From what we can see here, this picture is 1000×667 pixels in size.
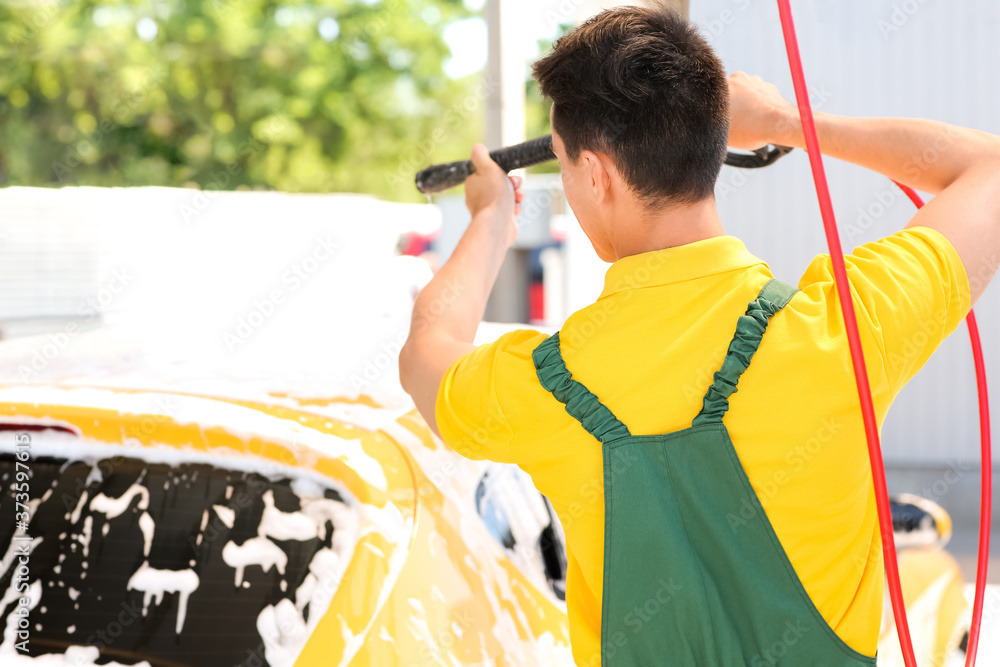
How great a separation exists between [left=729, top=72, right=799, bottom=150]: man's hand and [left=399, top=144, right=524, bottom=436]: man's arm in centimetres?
40

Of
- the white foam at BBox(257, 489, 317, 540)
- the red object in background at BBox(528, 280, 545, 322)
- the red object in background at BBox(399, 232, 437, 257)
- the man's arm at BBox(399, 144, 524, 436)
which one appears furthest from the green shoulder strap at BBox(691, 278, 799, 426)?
the red object in background at BBox(399, 232, 437, 257)

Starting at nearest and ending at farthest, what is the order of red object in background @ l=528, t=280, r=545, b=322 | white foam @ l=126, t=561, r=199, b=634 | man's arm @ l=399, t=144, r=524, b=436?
1. man's arm @ l=399, t=144, r=524, b=436
2. white foam @ l=126, t=561, r=199, b=634
3. red object in background @ l=528, t=280, r=545, b=322

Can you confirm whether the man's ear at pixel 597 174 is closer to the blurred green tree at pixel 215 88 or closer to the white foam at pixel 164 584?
the white foam at pixel 164 584

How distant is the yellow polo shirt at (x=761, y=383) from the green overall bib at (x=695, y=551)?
0.02 meters

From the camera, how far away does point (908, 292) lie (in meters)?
1.06

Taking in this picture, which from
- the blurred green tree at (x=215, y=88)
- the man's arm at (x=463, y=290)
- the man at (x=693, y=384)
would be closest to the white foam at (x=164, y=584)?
the man's arm at (x=463, y=290)

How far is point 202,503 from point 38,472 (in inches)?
14.5

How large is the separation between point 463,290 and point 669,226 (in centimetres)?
37

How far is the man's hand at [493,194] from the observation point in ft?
4.96

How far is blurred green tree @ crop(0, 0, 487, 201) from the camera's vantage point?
49.1 ft

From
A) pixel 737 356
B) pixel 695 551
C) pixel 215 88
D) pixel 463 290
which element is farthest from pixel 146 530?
pixel 215 88

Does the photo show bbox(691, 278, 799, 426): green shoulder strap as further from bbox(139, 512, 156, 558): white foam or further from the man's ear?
bbox(139, 512, 156, 558): white foam

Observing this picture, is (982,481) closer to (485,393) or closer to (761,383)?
(761,383)

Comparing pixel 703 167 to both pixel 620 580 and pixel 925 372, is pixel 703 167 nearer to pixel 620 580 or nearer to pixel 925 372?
pixel 620 580
